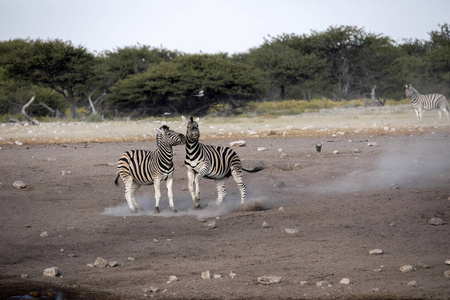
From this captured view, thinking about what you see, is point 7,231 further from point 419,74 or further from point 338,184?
point 419,74

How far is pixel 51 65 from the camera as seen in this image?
3559 cm

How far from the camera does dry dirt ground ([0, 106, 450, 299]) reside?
20.4 feet

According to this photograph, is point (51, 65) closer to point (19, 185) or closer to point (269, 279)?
point (19, 185)

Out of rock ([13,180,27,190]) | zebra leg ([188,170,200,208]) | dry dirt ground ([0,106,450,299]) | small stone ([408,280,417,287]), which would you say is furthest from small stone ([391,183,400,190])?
rock ([13,180,27,190])

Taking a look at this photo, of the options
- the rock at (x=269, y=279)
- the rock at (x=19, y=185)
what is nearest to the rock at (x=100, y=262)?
the rock at (x=269, y=279)

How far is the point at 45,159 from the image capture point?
14703 millimetres

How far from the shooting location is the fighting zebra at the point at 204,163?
9.73 m

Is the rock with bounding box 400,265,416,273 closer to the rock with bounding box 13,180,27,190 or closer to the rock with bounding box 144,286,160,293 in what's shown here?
the rock with bounding box 144,286,160,293

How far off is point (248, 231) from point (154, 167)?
206cm

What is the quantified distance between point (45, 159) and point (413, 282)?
10682 millimetres

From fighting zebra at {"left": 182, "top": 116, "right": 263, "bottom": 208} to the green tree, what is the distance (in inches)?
1035

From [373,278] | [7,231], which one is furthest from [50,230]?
[373,278]

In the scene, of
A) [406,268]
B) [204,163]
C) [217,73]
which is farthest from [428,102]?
[406,268]

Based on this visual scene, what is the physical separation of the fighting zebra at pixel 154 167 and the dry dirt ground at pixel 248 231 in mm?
351
